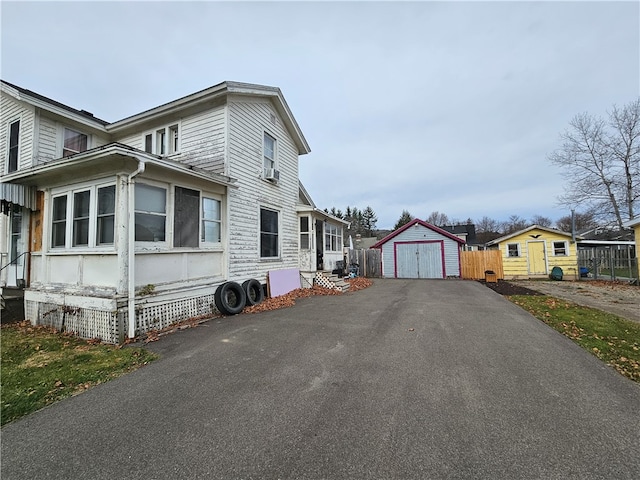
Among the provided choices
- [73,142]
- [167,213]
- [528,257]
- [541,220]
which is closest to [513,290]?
[528,257]

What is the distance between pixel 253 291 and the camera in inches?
354

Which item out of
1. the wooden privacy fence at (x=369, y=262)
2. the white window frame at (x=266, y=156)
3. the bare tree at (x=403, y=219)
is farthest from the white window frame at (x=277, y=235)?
the bare tree at (x=403, y=219)

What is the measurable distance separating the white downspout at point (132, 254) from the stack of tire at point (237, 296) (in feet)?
7.13

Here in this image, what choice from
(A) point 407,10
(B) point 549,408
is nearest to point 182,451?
(B) point 549,408

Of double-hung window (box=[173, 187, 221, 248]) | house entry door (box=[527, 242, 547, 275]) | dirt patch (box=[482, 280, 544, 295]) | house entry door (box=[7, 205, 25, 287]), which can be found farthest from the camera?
house entry door (box=[527, 242, 547, 275])

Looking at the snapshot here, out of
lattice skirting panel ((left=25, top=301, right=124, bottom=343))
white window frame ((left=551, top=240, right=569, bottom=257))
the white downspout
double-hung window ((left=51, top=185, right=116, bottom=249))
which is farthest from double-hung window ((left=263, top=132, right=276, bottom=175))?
white window frame ((left=551, top=240, right=569, bottom=257))

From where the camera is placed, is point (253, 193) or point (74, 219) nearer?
point (74, 219)

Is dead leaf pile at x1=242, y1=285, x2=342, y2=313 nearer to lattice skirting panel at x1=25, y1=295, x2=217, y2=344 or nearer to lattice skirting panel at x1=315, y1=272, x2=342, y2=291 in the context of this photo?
lattice skirting panel at x1=315, y1=272, x2=342, y2=291

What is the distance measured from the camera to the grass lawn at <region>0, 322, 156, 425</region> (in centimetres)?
321

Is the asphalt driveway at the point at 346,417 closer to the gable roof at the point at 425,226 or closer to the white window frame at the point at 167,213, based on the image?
the white window frame at the point at 167,213

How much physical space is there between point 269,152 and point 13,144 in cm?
820

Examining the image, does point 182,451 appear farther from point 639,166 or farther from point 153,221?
point 639,166

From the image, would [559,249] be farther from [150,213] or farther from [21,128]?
[21,128]

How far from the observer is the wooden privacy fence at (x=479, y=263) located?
17.4 metres
